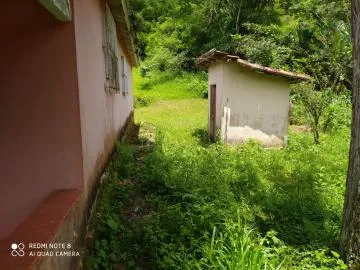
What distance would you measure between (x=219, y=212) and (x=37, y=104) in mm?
2396

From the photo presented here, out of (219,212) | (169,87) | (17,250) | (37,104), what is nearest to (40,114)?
(37,104)

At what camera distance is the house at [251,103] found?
9500 mm

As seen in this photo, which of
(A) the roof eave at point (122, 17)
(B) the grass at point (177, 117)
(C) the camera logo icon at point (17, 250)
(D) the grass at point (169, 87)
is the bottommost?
(B) the grass at point (177, 117)

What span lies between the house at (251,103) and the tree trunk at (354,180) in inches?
236

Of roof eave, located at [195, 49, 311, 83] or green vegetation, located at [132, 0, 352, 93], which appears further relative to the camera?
green vegetation, located at [132, 0, 352, 93]

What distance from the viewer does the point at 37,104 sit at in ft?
9.06

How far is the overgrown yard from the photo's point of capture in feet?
11.0

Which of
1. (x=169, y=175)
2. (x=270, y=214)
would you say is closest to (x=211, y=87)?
(x=169, y=175)

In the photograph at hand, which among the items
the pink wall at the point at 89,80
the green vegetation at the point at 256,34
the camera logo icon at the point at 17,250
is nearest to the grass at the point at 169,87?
the green vegetation at the point at 256,34

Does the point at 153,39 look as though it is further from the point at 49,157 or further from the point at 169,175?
the point at 49,157

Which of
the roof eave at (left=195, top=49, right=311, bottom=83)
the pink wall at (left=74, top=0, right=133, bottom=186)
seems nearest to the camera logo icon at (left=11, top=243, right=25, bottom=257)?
the pink wall at (left=74, top=0, right=133, bottom=186)

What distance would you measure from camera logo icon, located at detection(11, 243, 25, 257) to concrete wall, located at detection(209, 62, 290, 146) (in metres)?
8.04

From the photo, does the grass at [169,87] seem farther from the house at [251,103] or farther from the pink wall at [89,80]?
the pink wall at [89,80]

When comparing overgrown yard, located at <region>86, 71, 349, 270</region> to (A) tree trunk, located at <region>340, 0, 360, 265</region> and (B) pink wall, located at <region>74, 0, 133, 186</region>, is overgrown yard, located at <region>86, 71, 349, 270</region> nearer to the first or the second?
(A) tree trunk, located at <region>340, 0, 360, 265</region>
